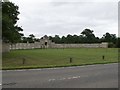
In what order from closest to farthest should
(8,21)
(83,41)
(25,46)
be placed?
(8,21) → (25,46) → (83,41)

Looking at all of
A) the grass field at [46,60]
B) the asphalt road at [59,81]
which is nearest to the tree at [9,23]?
the grass field at [46,60]

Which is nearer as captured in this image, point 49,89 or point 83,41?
point 49,89

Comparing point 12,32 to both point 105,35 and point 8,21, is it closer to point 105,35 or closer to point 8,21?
point 8,21

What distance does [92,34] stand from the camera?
6634 inches

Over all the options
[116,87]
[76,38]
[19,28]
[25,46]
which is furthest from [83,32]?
[116,87]

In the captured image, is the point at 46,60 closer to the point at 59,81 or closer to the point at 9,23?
the point at 9,23

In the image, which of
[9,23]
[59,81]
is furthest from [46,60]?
[59,81]

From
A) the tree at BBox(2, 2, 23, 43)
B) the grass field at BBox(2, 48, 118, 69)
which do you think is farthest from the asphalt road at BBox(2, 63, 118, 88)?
the tree at BBox(2, 2, 23, 43)

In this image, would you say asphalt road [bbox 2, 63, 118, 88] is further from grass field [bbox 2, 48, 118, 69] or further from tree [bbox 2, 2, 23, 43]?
tree [bbox 2, 2, 23, 43]

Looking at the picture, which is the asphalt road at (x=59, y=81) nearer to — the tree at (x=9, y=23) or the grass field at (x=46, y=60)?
the grass field at (x=46, y=60)

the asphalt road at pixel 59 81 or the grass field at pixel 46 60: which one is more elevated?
the asphalt road at pixel 59 81

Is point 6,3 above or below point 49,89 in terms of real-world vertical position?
above

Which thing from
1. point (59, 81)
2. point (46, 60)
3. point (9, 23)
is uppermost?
point (9, 23)

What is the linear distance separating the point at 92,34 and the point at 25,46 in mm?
75891
